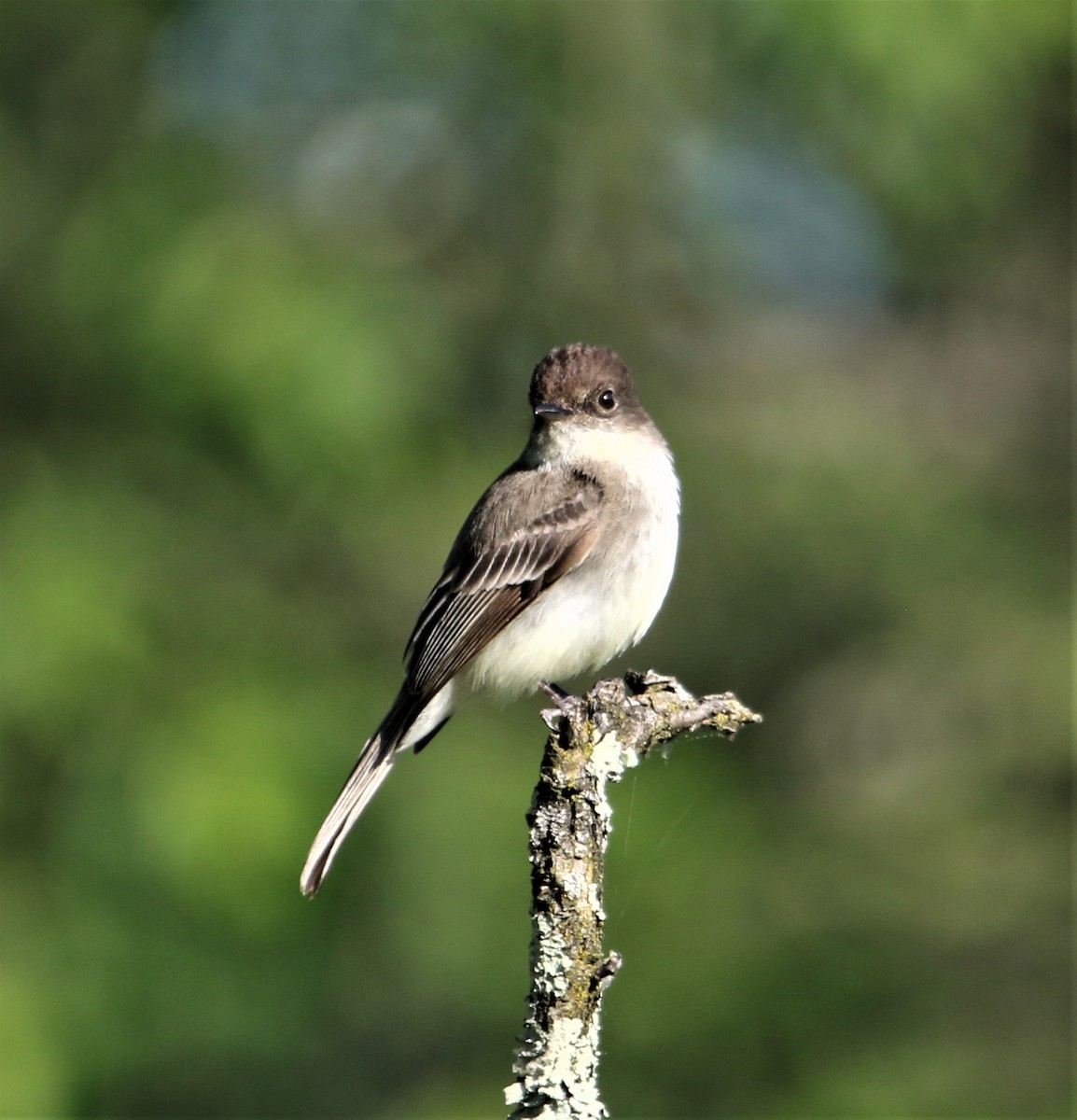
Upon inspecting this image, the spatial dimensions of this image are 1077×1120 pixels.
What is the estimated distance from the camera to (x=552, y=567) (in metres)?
5.36

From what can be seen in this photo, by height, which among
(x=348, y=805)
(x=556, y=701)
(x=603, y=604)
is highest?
(x=603, y=604)

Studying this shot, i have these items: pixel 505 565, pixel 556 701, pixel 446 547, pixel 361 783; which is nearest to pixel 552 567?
pixel 505 565

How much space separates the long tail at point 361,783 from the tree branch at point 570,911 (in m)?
1.52

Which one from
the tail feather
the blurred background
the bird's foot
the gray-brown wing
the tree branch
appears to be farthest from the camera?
the blurred background

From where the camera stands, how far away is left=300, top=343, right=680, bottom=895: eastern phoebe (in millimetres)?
5281

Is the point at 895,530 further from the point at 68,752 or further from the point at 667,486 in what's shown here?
the point at 68,752

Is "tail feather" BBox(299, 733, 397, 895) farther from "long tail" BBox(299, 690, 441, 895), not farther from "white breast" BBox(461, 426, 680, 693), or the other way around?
"white breast" BBox(461, 426, 680, 693)

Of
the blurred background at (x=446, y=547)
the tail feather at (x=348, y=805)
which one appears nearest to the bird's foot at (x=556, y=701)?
the tail feather at (x=348, y=805)

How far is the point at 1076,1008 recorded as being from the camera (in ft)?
28.9

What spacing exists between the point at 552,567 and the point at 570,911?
7.19 ft

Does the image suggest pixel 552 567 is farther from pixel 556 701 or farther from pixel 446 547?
pixel 446 547

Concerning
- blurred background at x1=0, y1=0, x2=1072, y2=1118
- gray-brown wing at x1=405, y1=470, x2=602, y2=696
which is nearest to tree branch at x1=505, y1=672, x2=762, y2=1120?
gray-brown wing at x1=405, y1=470, x2=602, y2=696

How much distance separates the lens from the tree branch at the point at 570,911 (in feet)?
10.3

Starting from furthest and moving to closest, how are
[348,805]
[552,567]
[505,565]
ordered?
1. [505,565]
2. [552,567]
3. [348,805]
